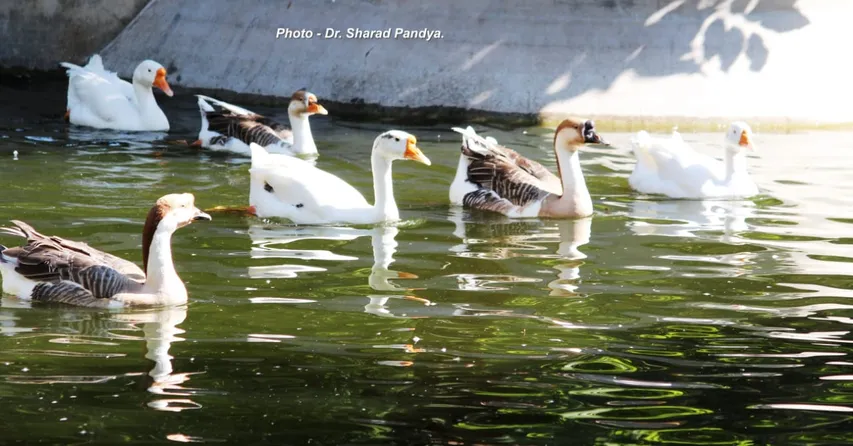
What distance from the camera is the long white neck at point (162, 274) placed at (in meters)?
8.92

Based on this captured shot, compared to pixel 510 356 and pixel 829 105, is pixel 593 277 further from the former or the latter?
pixel 829 105

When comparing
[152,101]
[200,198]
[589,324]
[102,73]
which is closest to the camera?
[589,324]

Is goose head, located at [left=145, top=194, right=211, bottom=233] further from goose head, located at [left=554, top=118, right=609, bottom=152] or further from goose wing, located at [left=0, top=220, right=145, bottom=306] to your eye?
goose head, located at [left=554, top=118, right=609, bottom=152]

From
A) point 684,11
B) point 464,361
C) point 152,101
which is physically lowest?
point 464,361

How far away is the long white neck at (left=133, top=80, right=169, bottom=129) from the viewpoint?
17469mm

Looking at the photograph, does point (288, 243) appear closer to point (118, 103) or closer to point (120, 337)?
point (120, 337)

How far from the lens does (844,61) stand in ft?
61.1

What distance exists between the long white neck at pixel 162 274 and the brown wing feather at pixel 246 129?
741 centimetres

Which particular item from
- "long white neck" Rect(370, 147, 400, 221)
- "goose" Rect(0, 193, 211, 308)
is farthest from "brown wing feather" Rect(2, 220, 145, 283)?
"long white neck" Rect(370, 147, 400, 221)

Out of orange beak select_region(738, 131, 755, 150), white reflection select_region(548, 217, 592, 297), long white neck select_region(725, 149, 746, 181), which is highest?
orange beak select_region(738, 131, 755, 150)

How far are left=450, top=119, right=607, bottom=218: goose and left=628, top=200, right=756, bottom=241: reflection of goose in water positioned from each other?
1.98 feet

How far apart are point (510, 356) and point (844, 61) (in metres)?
12.3

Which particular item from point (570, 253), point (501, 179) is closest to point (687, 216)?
point (501, 179)

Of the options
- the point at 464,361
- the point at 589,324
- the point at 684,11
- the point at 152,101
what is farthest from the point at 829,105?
the point at 464,361
